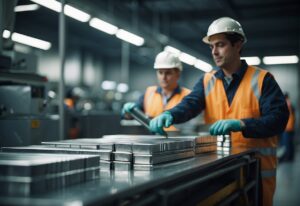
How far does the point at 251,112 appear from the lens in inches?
109

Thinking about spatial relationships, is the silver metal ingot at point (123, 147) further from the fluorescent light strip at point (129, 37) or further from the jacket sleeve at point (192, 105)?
the fluorescent light strip at point (129, 37)

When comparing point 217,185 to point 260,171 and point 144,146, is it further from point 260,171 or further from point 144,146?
point 144,146

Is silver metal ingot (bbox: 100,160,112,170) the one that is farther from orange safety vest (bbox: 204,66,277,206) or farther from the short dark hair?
the short dark hair

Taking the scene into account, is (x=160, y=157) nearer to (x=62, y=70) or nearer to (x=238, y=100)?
(x=238, y=100)

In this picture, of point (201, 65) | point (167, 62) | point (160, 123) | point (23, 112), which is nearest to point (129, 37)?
point (167, 62)

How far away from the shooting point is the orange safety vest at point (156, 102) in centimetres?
423

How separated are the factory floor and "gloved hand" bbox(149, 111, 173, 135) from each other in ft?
10.5

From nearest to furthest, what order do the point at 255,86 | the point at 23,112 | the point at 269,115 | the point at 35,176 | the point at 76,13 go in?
the point at 35,176, the point at 269,115, the point at 255,86, the point at 23,112, the point at 76,13

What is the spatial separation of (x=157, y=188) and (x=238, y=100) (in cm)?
152

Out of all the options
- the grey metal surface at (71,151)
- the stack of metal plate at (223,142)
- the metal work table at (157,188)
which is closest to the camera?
the metal work table at (157,188)

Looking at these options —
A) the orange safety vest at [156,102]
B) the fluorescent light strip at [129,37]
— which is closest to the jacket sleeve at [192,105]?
the orange safety vest at [156,102]

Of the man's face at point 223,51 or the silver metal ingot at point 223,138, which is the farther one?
the man's face at point 223,51

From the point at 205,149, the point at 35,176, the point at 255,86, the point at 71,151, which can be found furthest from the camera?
the point at 255,86

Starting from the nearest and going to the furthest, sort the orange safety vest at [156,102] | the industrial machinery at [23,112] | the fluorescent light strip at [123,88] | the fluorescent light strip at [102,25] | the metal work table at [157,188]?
the metal work table at [157,188] → the industrial machinery at [23,112] → the orange safety vest at [156,102] → the fluorescent light strip at [102,25] → the fluorescent light strip at [123,88]
